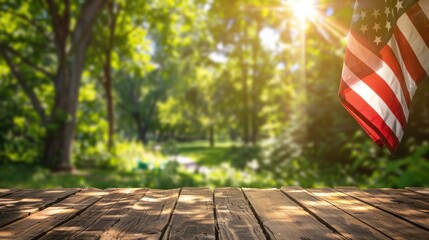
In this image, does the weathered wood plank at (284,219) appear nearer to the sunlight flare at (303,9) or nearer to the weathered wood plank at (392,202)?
the weathered wood plank at (392,202)

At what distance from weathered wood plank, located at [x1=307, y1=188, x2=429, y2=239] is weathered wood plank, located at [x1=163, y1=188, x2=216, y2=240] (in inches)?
38.4

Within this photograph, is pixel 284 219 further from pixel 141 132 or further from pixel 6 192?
pixel 141 132

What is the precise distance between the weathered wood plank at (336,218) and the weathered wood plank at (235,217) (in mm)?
445

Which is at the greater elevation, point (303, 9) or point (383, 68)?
point (303, 9)

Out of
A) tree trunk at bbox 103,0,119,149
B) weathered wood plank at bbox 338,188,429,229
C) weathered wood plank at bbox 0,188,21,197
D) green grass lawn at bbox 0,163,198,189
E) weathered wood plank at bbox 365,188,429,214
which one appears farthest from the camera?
tree trunk at bbox 103,0,119,149

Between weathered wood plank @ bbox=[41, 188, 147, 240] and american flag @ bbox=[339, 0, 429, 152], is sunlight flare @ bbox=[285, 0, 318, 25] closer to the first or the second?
american flag @ bbox=[339, 0, 429, 152]

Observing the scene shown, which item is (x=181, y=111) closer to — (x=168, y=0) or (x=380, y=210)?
(x=168, y=0)

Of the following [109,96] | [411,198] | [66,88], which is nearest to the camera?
[411,198]

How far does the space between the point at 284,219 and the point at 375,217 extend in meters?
0.62

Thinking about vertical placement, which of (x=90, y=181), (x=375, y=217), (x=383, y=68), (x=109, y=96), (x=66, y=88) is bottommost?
(x=90, y=181)

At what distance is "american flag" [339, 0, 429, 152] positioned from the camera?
10.5 ft

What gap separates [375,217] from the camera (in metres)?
2.68

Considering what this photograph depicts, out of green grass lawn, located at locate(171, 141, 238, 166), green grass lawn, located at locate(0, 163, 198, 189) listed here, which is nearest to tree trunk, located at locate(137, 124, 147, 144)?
green grass lawn, located at locate(171, 141, 238, 166)

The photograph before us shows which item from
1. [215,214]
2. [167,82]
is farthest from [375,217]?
[167,82]
